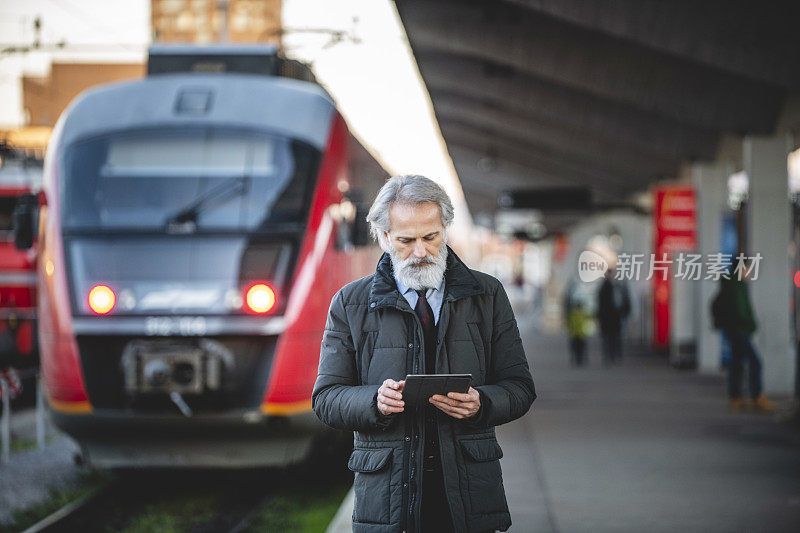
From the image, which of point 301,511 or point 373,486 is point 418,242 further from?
point 301,511

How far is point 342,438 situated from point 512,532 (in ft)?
12.5

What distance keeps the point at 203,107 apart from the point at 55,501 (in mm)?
3444

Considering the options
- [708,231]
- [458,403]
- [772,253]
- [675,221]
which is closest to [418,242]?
[458,403]

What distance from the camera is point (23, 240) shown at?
938 cm

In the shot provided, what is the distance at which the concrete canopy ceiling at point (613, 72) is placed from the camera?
13453 mm

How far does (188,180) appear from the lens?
28.8 feet

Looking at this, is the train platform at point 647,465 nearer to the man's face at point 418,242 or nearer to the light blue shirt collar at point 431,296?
the light blue shirt collar at point 431,296

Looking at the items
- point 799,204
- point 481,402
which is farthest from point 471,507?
point 799,204

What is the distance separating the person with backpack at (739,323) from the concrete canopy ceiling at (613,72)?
257cm

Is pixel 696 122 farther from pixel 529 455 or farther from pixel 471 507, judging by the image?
pixel 471 507

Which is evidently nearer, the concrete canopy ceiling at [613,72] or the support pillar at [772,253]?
the concrete canopy ceiling at [613,72]

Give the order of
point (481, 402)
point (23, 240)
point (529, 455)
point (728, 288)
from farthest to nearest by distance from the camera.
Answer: point (728, 288)
point (529, 455)
point (23, 240)
point (481, 402)

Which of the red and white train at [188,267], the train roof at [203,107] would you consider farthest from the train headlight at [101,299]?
the train roof at [203,107]

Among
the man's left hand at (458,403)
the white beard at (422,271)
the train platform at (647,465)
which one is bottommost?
the train platform at (647,465)
